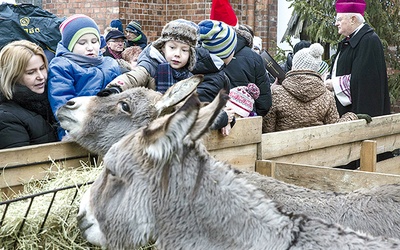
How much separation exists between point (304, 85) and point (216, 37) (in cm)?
114

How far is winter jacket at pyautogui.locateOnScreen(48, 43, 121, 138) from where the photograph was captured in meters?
4.57

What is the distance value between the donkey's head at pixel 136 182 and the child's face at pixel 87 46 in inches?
88.5

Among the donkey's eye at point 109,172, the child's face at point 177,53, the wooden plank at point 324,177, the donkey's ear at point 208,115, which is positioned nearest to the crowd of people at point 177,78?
the child's face at point 177,53

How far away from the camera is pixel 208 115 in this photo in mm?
2482

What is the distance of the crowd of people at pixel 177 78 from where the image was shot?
4438 mm

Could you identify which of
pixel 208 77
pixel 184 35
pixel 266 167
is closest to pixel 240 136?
pixel 266 167

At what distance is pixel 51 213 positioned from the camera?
3.57m

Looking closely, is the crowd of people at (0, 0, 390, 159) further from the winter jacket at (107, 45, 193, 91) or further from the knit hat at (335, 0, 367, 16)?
the knit hat at (335, 0, 367, 16)

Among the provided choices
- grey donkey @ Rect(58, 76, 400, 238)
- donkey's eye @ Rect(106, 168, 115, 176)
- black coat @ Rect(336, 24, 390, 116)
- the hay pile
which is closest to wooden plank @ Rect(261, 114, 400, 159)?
black coat @ Rect(336, 24, 390, 116)

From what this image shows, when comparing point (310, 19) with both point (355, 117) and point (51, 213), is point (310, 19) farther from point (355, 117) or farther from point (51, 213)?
point (51, 213)

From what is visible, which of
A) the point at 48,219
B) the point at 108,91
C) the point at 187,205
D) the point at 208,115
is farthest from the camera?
the point at 108,91

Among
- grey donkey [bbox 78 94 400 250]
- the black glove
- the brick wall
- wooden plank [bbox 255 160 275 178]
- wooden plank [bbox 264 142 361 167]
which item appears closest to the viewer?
grey donkey [bbox 78 94 400 250]

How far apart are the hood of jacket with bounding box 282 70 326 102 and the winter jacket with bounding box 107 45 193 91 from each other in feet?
5.65

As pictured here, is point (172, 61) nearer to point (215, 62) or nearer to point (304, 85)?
point (215, 62)
